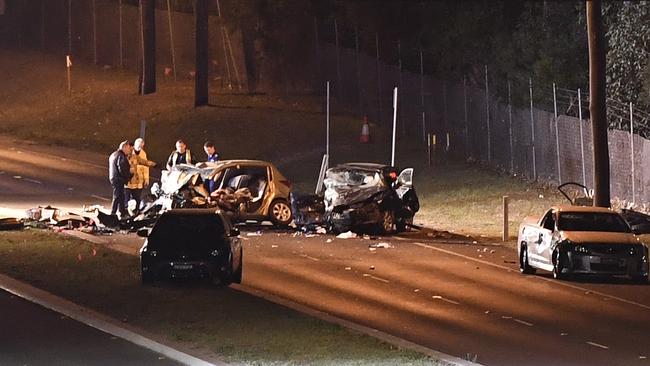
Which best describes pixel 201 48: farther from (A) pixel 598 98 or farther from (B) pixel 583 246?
(B) pixel 583 246

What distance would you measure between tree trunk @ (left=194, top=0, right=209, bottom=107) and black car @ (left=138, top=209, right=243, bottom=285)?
3330 cm

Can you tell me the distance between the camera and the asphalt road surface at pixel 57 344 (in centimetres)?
1542

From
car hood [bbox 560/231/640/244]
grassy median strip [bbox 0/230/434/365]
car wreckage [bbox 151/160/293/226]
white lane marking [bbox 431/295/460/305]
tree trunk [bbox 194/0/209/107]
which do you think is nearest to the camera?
grassy median strip [bbox 0/230/434/365]

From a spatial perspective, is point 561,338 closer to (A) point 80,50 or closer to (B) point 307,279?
(B) point 307,279

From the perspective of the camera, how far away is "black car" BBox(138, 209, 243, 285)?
21.9m

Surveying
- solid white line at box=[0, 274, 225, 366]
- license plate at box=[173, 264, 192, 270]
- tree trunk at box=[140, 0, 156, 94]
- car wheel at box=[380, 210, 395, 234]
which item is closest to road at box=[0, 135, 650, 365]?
car wheel at box=[380, 210, 395, 234]

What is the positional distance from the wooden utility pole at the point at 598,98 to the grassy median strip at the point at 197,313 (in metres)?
10.1

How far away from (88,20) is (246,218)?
141 ft

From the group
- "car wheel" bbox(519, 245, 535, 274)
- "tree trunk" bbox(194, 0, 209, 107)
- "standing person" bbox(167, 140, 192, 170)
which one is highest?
"tree trunk" bbox(194, 0, 209, 107)

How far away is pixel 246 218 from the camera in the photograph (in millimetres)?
30672

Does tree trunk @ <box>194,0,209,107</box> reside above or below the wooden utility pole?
above

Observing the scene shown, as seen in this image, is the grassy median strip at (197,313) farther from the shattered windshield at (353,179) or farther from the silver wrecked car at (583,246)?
the shattered windshield at (353,179)

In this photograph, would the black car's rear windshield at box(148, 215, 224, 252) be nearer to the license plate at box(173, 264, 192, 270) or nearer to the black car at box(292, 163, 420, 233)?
the license plate at box(173, 264, 192, 270)

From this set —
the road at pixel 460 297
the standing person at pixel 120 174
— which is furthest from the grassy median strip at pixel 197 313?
the standing person at pixel 120 174
